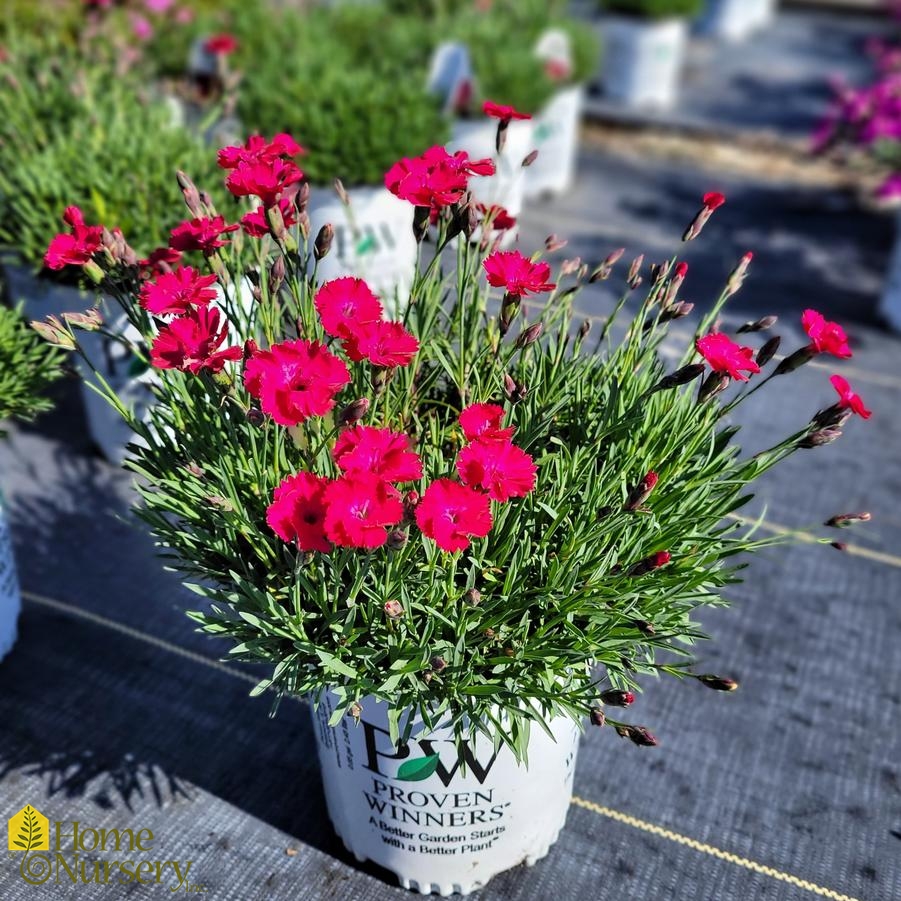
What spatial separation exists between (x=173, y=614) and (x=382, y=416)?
30.7 inches

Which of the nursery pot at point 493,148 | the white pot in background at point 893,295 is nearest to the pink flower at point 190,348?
the nursery pot at point 493,148

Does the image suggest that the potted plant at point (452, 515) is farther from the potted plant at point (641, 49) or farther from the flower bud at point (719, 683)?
the potted plant at point (641, 49)

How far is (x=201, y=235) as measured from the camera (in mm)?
1192

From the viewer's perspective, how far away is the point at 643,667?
125 centimetres

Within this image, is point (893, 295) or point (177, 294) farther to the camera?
→ point (893, 295)

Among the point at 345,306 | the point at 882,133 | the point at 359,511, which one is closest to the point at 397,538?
the point at 359,511

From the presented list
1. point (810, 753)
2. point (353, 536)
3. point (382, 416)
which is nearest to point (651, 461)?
point (382, 416)

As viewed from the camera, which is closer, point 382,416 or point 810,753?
point 382,416

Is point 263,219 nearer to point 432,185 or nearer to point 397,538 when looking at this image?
point 432,185

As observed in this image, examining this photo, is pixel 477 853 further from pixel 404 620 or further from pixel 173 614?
pixel 173 614

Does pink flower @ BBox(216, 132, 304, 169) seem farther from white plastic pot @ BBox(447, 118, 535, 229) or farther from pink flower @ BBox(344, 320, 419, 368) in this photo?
white plastic pot @ BBox(447, 118, 535, 229)

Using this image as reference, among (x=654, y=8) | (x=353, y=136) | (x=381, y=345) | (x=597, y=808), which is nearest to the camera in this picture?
(x=381, y=345)

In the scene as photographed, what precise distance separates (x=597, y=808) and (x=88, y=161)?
1.66 metres

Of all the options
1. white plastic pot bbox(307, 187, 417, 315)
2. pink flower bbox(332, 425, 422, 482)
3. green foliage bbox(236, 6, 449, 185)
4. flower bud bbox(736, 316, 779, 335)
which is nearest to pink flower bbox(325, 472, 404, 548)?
pink flower bbox(332, 425, 422, 482)
